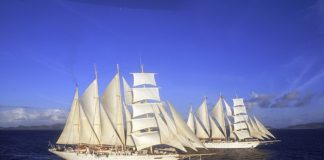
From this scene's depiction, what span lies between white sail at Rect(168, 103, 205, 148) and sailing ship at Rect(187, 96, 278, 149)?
122 feet

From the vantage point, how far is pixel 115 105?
7275 centimetres

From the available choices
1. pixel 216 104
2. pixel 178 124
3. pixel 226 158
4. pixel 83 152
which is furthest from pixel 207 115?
pixel 83 152

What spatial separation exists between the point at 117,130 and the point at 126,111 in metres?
4.22

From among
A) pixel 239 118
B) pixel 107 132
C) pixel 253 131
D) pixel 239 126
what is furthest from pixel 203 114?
pixel 107 132

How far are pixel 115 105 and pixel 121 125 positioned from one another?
4.15 metres

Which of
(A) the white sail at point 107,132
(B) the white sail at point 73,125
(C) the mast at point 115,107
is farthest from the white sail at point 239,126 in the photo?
(B) the white sail at point 73,125

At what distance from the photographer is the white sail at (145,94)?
72062mm

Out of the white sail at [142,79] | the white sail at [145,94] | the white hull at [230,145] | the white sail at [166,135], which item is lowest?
the white hull at [230,145]

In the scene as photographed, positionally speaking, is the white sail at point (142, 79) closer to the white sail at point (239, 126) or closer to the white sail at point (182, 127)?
the white sail at point (182, 127)

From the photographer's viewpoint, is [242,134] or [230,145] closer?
[230,145]

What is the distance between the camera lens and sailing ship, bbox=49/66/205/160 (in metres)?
69.8

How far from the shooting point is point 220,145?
357ft

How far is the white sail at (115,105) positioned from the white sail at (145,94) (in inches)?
127

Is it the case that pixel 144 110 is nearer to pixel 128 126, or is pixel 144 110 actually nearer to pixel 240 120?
pixel 128 126
